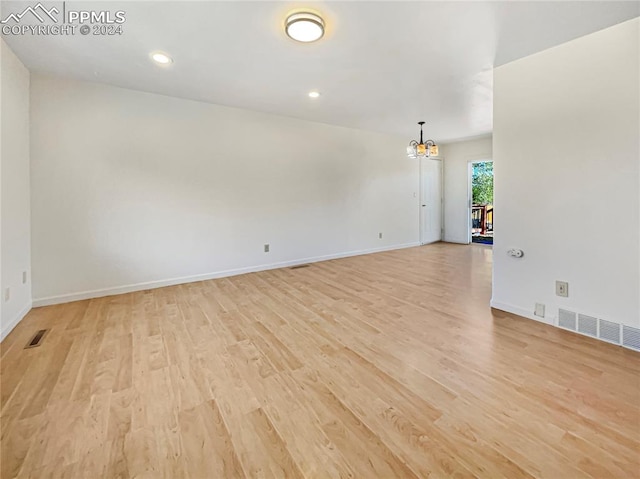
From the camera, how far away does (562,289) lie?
93.9 inches

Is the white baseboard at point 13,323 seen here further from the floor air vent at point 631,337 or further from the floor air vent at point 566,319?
the floor air vent at point 631,337

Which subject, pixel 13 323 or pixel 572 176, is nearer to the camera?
pixel 572 176

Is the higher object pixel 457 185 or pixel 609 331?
pixel 457 185

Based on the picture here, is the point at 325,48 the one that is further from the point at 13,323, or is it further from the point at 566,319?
the point at 13,323

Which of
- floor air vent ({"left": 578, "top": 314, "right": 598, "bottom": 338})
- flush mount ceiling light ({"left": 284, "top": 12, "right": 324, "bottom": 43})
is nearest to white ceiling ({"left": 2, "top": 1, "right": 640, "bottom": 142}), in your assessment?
flush mount ceiling light ({"left": 284, "top": 12, "right": 324, "bottom": 43})

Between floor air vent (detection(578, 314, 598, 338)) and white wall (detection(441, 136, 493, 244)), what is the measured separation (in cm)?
489

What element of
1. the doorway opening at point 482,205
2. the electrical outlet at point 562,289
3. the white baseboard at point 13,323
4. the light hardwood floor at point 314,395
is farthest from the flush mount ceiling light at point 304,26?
the doorway opening at point 482,205

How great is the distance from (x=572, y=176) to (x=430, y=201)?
485cm

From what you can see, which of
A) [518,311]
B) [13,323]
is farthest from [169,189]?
[518,311]

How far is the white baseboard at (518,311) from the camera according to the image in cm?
247

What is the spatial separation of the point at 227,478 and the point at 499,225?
9.73ft

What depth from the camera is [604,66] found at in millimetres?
2096

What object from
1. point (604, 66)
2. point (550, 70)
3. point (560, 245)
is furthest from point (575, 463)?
point (550, 70)

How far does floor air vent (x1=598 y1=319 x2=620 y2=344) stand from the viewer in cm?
210
